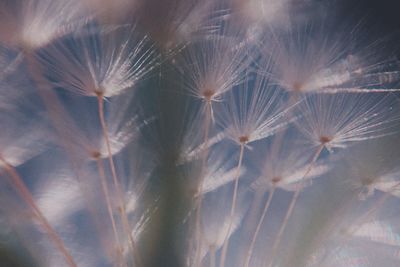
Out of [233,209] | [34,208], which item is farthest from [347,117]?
[34,208]

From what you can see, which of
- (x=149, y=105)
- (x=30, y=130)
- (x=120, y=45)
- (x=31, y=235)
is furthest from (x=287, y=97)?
(x=31, y=235)

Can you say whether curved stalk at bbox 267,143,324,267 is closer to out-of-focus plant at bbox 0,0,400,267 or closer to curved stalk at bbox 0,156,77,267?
out-of-focus plant at bbox 0,0,400,267

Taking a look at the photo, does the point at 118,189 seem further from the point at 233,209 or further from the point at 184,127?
the point at 233,209

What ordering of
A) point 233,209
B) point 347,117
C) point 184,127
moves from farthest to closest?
point 233,209 < point 347,117 < point 184,127

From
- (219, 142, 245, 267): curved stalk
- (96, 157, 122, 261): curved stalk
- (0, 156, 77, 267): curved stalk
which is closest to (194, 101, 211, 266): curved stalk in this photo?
(219, 142, 245, 267): curved stalk

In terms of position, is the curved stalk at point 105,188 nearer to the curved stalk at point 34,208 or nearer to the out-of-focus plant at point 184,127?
the out-of-focus plant at point 184,127

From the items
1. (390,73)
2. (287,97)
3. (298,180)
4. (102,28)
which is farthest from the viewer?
(298,180)

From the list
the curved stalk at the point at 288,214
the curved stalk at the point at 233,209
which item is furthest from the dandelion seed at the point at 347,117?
the curved stalk at the point at 233,209

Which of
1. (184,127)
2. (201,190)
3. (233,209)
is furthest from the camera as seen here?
(233,209)

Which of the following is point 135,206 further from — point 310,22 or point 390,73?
point 390,73

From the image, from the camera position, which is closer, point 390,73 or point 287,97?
point 390,73

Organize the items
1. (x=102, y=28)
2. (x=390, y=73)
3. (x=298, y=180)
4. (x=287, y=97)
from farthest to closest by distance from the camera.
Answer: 1. (x=298, y=180)
2. (x=287, y=97)
3. (x=390, y=73)
4. (x=102, y=28)
